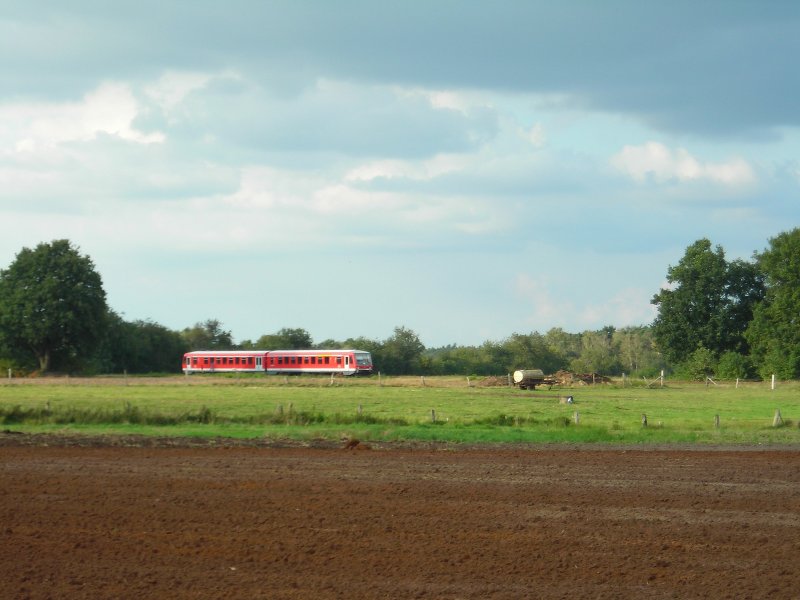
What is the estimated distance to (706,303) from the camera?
8981cm

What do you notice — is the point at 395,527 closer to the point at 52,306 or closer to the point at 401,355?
the point at 52,306

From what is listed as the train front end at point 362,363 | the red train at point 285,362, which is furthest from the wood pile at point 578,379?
the red train at point 285,362

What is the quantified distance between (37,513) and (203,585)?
5.46 metres

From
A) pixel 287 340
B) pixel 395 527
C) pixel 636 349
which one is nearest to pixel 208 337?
pixel 287 340

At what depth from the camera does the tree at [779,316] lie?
79.8 meters

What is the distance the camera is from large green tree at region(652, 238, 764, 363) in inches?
3504

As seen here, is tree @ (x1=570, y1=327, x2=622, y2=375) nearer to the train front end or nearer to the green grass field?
the train front end

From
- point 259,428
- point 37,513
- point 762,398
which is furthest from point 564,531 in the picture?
point 762,398

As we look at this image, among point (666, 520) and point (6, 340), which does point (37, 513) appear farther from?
point (6, 340)

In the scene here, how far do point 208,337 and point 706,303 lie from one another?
68006mm

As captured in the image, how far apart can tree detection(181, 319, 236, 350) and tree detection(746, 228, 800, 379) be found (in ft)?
230

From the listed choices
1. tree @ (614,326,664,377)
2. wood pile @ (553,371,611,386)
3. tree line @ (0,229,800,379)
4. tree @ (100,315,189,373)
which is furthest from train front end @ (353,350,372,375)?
tree @ (614,326,664,377)

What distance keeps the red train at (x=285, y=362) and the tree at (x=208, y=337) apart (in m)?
31.0

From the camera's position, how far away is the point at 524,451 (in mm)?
25062
